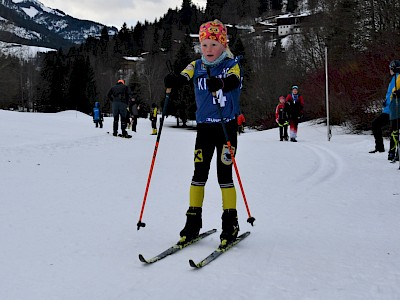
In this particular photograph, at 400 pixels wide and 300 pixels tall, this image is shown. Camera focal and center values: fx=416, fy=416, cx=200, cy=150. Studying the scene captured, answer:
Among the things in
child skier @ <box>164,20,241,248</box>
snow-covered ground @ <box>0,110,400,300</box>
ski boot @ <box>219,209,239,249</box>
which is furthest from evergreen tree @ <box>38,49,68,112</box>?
ski boot @ <box>219,209,239,249</box>

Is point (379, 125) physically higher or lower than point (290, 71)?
lower

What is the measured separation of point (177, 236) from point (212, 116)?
1.18 meters

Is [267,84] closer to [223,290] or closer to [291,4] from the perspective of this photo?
[223,290]

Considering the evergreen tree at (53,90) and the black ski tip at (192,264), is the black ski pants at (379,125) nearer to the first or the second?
the black ski tip at (192,264)

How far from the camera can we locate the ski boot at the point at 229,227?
3596mm

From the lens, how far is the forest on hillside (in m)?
18.0

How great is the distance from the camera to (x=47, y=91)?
7306 centimetres

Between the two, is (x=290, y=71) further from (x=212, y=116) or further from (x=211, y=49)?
(x=212, y=116)

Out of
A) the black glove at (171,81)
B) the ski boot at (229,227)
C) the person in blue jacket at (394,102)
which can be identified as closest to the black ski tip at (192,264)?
the ski boot at (229,227)

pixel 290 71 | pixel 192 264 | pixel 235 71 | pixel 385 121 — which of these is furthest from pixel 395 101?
pixel 290 71

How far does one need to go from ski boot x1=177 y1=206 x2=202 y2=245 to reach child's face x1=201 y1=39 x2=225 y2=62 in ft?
4.70

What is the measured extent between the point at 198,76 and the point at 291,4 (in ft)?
481

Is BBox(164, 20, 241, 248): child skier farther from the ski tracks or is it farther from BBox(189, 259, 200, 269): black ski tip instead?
the ski tracks

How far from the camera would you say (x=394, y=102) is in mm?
8508
